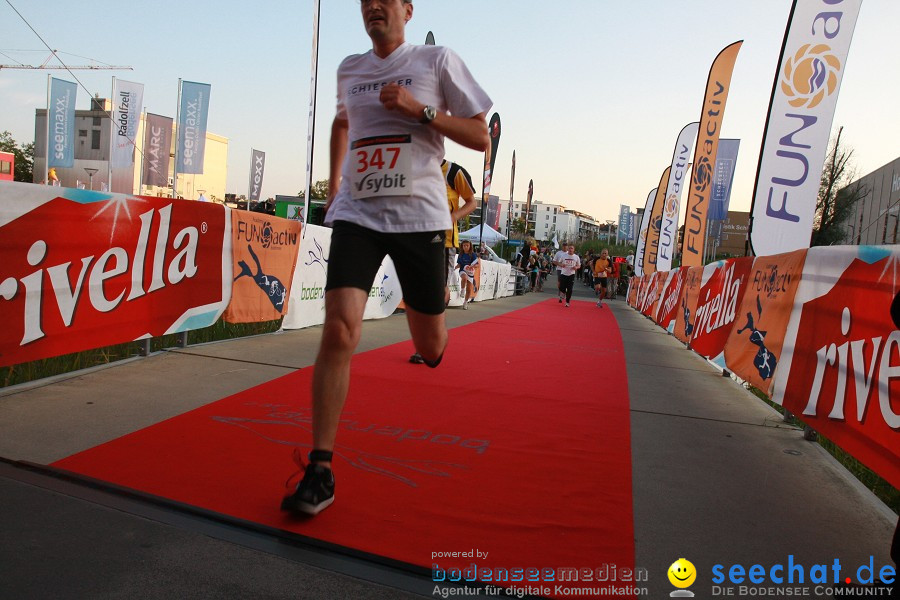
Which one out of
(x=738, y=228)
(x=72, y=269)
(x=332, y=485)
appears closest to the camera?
(x=332, y=485)

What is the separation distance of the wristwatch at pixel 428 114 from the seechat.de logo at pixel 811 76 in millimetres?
6344

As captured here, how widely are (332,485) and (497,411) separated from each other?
2015 millimetres

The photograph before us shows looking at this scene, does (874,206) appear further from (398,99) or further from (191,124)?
(398,99)

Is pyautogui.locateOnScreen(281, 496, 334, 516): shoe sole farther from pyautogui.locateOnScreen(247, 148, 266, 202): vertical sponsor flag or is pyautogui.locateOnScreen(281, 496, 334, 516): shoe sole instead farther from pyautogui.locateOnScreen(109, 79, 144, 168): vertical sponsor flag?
pyautogui.locateOnScreen(247, 148, 266, 202): vertical sponsor flag

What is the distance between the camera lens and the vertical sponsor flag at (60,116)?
3092 cm

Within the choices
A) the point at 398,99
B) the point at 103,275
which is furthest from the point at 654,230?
the point at 398,99

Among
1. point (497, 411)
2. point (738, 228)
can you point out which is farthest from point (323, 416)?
point (738, 228)

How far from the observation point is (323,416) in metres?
2.43

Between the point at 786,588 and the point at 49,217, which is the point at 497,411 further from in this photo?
the point at 49,217

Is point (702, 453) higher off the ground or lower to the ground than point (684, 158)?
lower

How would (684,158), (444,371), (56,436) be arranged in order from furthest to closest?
(684,158) → (444,371) → (56,436)

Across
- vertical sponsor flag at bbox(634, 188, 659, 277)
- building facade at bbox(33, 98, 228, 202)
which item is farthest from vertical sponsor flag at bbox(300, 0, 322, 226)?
building facade at bbox(33, 98, 228, 202)

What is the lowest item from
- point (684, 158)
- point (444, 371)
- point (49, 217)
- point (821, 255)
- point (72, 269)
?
point (444, 371)

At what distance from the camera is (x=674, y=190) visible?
17578 millimetres
